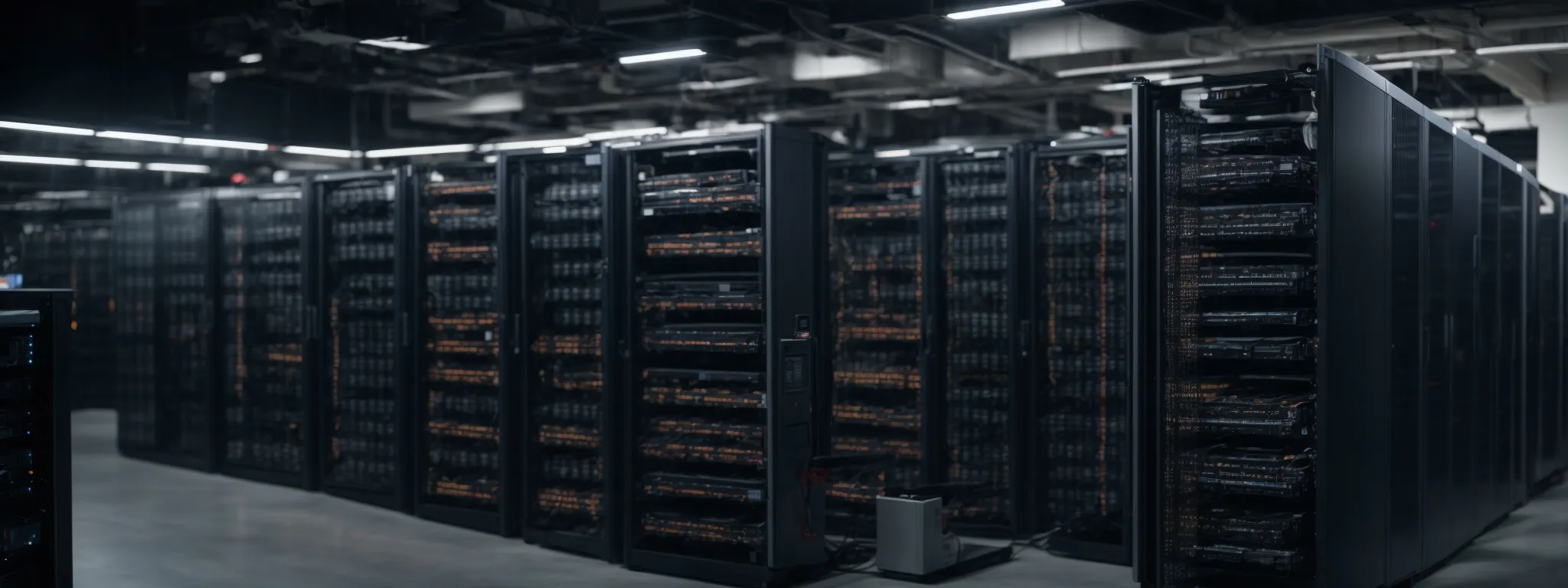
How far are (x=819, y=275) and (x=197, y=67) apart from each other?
21.8 feet

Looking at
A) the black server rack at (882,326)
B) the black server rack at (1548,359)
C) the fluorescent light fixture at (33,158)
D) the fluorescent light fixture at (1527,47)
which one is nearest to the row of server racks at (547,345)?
the black server rack at (882,326)

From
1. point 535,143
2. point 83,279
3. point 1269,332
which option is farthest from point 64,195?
point 1269,332

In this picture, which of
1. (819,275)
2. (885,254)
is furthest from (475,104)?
(819,275)

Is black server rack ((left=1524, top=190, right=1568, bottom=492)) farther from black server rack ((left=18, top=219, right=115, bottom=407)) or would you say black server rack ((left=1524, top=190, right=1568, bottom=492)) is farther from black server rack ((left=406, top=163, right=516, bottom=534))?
black server rack ((left=18, top=219, right=115, bottom=407))

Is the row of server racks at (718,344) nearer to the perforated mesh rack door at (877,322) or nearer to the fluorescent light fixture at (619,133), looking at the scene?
the perforated mesh rack door at (877,322)

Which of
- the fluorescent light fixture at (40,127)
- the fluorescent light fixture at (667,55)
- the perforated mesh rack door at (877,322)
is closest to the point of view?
the perforated mesh rack door at (877,322)

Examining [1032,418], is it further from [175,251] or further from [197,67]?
[175,251]

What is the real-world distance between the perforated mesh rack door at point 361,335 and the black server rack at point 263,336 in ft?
1.24

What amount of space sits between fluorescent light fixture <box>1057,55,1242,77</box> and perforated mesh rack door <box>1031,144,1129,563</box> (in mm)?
3279

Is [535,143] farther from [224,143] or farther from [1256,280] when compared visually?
[1256,280]

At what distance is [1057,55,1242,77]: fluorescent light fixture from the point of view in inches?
446

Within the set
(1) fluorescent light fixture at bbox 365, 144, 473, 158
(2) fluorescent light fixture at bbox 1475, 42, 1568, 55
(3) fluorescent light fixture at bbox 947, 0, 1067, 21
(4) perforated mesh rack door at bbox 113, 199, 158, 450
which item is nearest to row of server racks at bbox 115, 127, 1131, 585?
(3) fluorescent light fixture at bbox 947, 0, 1067, 21

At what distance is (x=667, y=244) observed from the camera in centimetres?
796

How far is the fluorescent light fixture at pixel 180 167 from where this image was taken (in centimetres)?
1708
